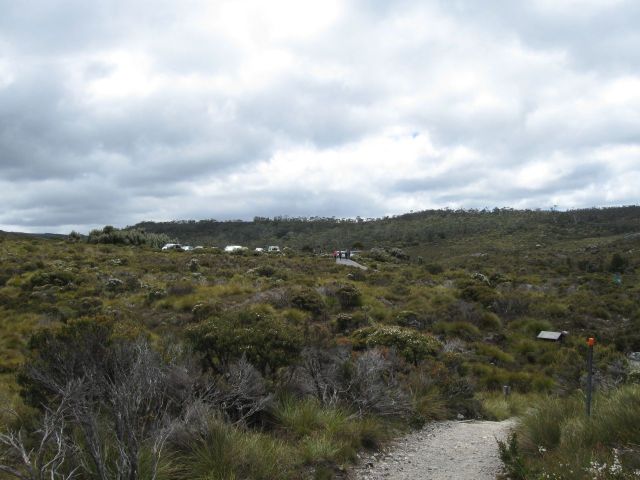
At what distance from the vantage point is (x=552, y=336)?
16.7m

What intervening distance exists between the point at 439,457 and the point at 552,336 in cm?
1187

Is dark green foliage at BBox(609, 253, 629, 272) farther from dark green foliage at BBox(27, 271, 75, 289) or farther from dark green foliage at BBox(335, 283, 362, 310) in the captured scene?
dark green foliage at BBox(27, 271, 75, 289)

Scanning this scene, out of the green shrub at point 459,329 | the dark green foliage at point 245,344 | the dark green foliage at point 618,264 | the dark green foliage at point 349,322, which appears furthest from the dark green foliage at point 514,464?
the dark green foliage at point 618,264

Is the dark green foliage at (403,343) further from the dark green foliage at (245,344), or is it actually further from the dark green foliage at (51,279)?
the dark green foliage at (51,279)

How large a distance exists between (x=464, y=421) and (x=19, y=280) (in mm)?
19646

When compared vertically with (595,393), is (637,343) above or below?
below

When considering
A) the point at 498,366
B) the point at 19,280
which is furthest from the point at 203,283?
the point at 498,366

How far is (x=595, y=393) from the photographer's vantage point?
7.29 metres

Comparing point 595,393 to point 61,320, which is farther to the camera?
point 61,320

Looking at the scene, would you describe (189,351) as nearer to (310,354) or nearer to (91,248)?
(310,354)

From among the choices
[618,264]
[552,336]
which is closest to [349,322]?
[552,336]

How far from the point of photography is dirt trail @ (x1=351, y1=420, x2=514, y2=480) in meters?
5.90

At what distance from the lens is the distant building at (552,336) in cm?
1661

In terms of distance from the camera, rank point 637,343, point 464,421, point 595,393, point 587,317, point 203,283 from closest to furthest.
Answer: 1. point 595,393
2. point 464,421
3. point 637,343
4. point 587,317
5. point 203,283
